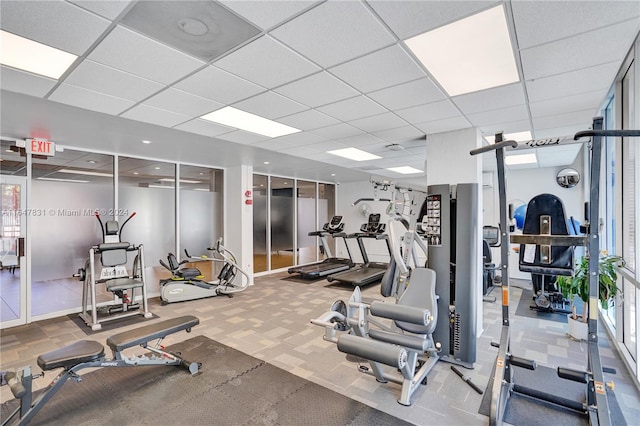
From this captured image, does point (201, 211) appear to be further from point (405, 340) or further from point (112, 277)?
point (405, 340)

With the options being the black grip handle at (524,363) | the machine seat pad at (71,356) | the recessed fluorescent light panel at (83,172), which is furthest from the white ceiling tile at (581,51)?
the recessed fluorescent light panel at (83,172)

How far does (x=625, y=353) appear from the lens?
123 inches

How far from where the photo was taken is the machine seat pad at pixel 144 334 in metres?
2.65

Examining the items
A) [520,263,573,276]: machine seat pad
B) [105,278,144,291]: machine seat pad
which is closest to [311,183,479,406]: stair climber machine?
[520,263,573,276]: machine seat pad

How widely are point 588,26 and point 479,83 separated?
85 cm

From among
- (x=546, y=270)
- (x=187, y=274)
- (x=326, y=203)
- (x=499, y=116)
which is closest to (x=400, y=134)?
(x=499, y=116)

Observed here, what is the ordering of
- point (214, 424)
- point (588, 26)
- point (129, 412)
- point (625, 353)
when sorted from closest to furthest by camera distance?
point (588, 26)
point (214, 424)
point (129, 412)
point (625, 353)

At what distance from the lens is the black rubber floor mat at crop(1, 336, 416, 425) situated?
2.29 m

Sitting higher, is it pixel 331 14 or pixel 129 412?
pixel 331 14

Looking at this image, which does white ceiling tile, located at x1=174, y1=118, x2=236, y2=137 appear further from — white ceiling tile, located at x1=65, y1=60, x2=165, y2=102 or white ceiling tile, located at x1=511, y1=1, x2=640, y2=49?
white ceiling tile, located at x1=511, y1=1, x2=640, y2=49

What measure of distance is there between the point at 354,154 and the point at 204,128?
9.10 feet

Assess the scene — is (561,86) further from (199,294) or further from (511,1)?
(199,294)

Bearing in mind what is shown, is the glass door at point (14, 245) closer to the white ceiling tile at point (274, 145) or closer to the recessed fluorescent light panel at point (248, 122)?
the recessed fluorescent light panel at point (248, 122)

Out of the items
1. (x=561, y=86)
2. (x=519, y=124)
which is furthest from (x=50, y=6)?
(x=519, y=124)
